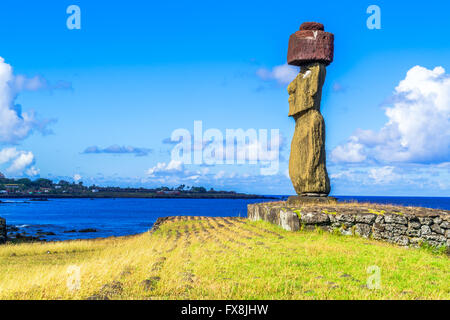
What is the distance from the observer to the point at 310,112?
17.8 metres

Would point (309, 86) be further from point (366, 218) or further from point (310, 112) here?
point (366, 218)

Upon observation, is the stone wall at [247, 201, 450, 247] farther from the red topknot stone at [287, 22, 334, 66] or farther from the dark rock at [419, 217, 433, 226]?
the red topknot stone at [287, 22, 334, 66]

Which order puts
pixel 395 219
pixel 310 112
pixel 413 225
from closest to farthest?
pixel 395 219 → pixel 413 225 → pixel 310 112

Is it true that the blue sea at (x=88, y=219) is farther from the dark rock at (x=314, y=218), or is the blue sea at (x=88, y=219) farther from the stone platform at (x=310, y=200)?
the dark rock at (x=314, y=218)

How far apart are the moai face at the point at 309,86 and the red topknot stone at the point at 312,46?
359 mm

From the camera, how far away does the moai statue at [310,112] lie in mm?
17297

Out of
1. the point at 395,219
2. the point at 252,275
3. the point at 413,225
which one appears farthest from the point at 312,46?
the point at 252,275

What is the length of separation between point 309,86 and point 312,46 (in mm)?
1616

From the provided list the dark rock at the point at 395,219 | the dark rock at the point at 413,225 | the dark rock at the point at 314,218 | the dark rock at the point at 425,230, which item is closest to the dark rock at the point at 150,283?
the dark rock at the point at 314,218

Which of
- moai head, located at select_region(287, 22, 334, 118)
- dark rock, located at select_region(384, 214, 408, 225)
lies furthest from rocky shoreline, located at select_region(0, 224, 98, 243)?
dark rock, located at select_region(384, 214, 408, 225)

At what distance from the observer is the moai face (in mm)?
17547

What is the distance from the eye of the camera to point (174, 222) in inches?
848
